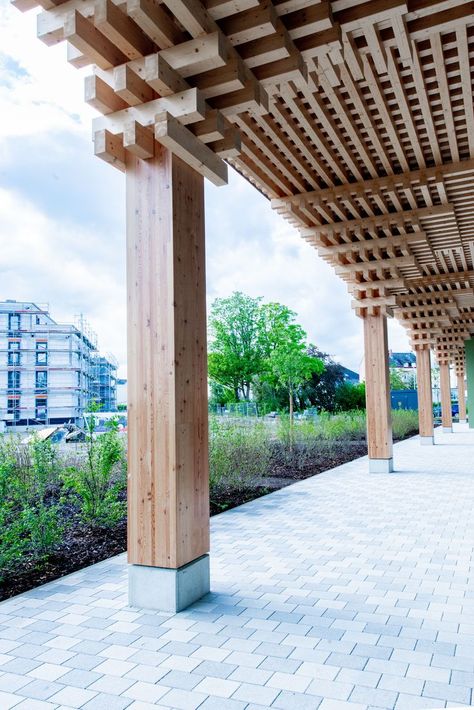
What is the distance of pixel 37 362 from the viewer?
3734cm

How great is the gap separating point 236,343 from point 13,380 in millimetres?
15561

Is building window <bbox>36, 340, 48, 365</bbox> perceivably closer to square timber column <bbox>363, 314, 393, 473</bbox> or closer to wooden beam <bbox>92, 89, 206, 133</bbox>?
square timber column <bbox>363, 314, 393, 473</bbox>

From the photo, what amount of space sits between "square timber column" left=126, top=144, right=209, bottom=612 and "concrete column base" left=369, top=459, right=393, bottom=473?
21.2 feet

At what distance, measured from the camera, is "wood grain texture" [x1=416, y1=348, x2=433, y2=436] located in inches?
580

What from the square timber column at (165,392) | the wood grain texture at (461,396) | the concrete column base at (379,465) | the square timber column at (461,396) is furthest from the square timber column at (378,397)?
the wood grain texture at (461,396)

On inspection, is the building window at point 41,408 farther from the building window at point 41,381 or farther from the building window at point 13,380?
the building window at point 13,380

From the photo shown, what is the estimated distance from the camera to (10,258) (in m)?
66.5

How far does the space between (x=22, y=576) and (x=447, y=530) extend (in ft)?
12.6

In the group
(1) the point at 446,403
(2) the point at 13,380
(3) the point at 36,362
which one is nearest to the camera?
(1) the point at 446,403

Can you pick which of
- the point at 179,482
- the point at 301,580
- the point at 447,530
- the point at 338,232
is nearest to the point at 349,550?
the point at 301,580

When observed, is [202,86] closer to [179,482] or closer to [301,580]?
[179,482]

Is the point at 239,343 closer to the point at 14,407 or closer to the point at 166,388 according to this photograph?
the point at 14,407

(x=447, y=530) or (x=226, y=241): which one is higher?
(x=226, y=241)

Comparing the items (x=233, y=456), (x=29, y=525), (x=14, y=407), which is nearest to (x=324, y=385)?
(x=14, y=407)
